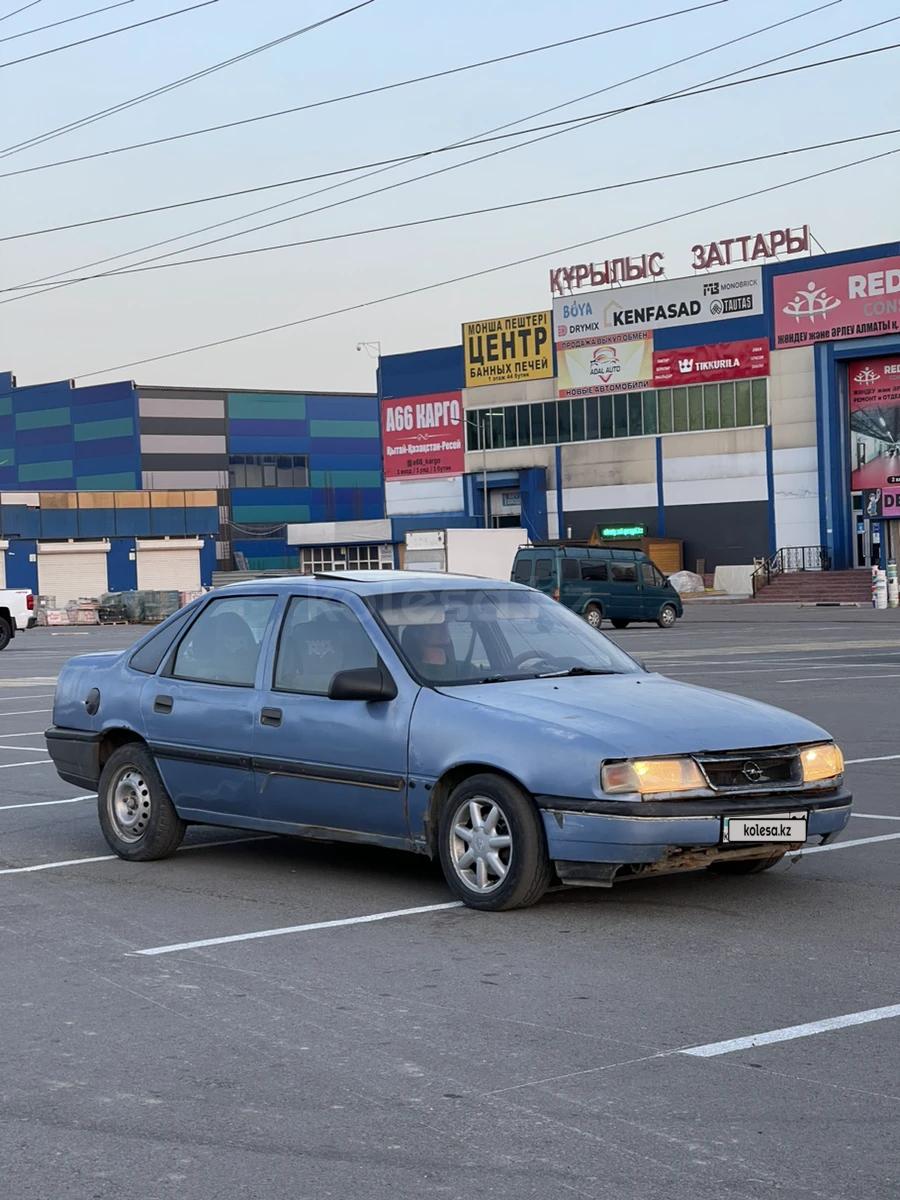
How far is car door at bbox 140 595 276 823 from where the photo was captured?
9.38 m

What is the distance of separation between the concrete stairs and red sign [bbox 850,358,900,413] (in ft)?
27.8

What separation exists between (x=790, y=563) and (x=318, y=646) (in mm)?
71458

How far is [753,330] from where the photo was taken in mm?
80875

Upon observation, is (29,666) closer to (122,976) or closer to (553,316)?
(122,976)

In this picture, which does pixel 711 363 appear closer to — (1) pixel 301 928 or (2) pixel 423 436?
(2) pixel 423 436

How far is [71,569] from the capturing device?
91.6m

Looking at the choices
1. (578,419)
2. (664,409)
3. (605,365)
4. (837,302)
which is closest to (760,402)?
(664,409)

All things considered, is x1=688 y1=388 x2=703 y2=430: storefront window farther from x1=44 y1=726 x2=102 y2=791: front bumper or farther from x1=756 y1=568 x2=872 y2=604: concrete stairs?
x1=44 y1=726 x2=102 y2=791: front bumper

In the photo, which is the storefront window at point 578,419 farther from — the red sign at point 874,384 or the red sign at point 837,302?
the red sign at point 874,384

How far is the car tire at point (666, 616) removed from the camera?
49025 mm

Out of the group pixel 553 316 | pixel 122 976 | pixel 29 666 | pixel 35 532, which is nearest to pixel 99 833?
pixel 122 976

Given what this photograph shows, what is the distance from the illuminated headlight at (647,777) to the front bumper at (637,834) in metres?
0.07

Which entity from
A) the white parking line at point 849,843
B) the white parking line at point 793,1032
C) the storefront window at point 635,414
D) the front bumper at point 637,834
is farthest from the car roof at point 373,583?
the storefront window at point 635,414

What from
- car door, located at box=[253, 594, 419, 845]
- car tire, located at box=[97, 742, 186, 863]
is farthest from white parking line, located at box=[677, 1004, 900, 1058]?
car tire, located at box=[97, 742, 186, 863]
